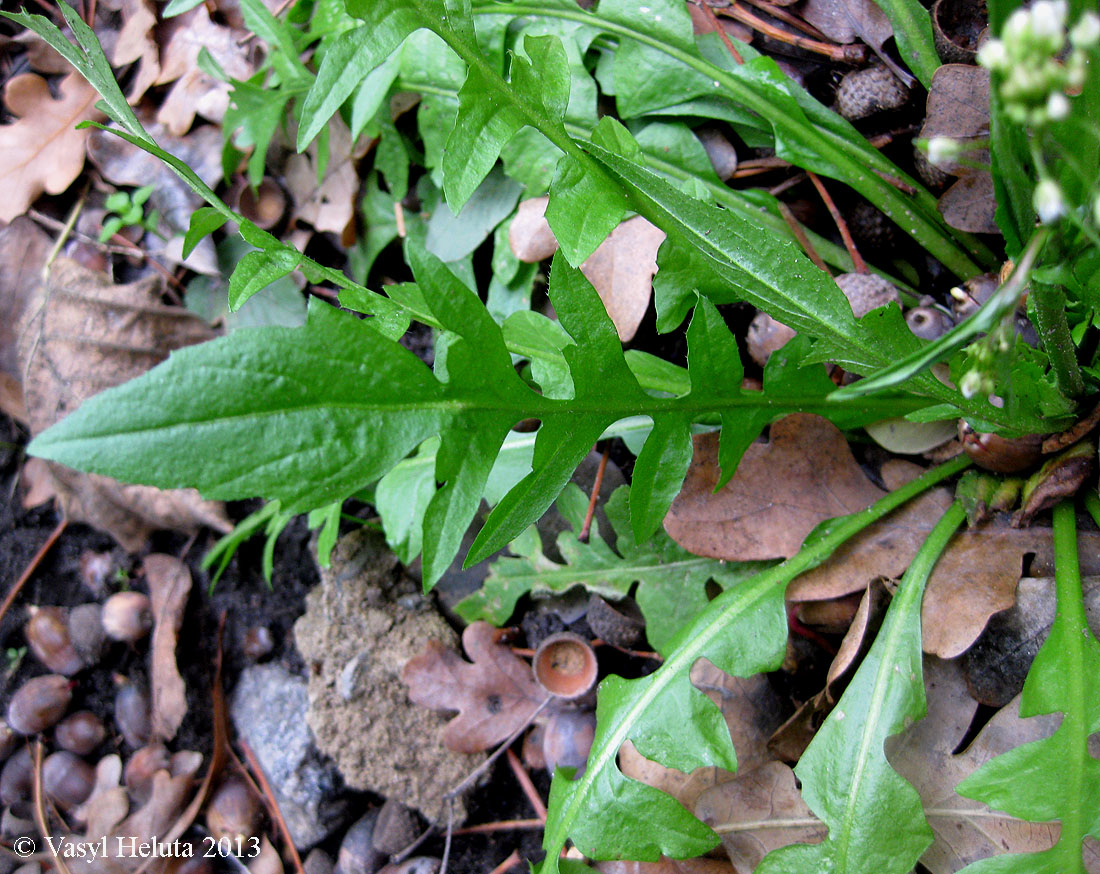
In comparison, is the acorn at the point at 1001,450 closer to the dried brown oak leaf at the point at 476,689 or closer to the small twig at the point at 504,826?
the dried brown oak leaf at the point at 476,689

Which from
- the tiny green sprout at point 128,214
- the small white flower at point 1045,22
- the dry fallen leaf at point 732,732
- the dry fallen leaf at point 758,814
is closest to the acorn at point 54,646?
the tiny green sprout at point 128,214

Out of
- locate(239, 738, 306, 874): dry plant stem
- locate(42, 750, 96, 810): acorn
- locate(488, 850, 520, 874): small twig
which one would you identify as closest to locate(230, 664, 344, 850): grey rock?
locate(239, 738, 306, 874): dry plant stem

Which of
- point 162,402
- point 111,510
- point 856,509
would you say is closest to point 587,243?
point 162,402

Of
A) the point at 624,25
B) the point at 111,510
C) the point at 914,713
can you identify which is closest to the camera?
the point at 914,713

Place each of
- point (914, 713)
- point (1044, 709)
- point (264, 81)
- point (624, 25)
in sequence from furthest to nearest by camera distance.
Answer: point (264, 81)
point (624, 25)
point (914, 713)
point (1044, 709)

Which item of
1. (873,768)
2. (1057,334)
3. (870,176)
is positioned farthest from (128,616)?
(1057,334)

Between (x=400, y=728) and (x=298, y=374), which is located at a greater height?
(x=298, y=374)

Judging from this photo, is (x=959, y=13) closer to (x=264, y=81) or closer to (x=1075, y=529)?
(x=1075, y=529)
